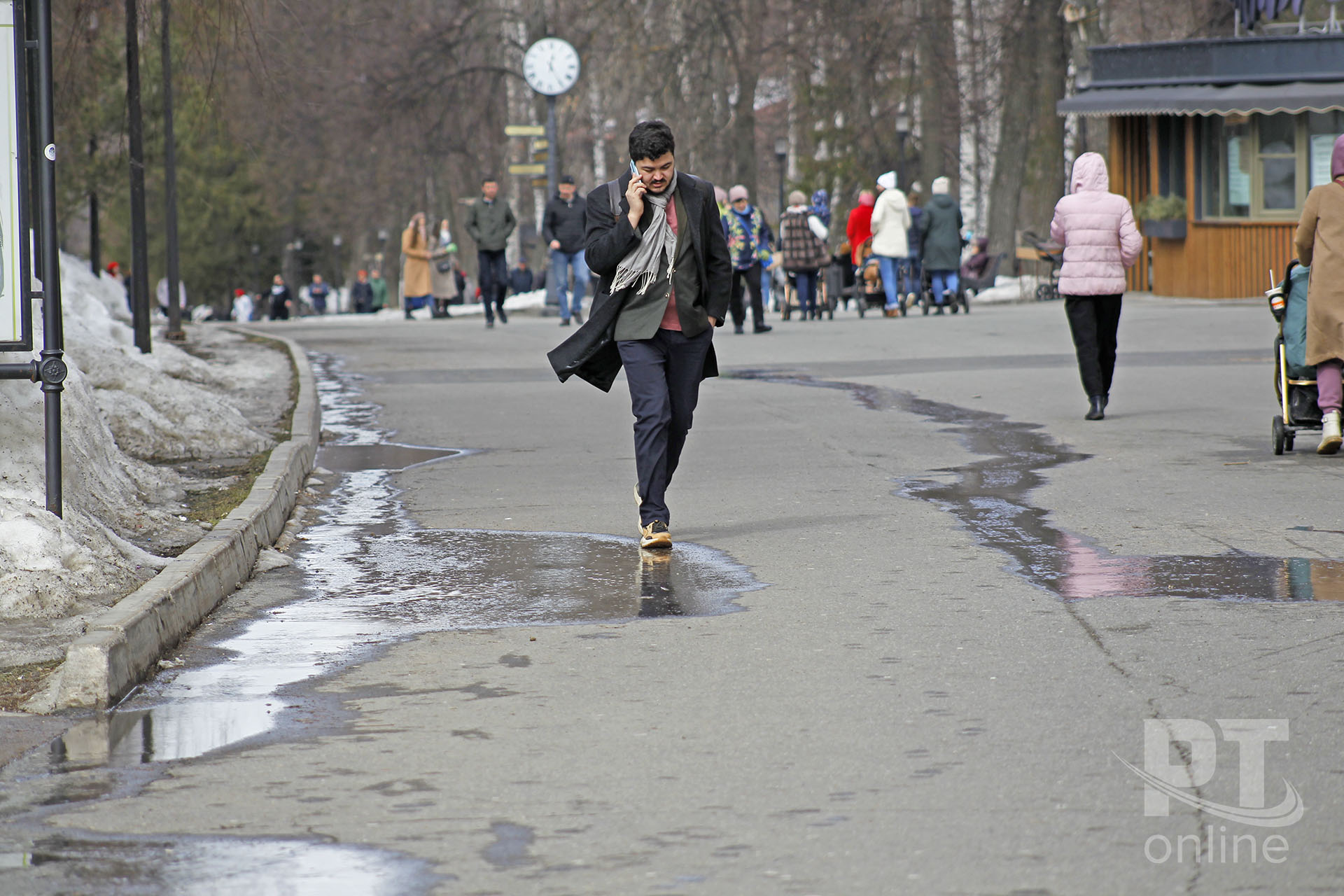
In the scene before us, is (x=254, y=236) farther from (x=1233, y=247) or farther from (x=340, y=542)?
(x=340, y=542)

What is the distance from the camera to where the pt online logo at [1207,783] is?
13.6ft

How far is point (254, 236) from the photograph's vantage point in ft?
218

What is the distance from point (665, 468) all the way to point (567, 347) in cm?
66

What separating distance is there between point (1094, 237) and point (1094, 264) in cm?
19

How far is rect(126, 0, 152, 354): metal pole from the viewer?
53.5 feet

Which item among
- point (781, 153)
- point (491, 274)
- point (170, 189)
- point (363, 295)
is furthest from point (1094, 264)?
point (363, 295)

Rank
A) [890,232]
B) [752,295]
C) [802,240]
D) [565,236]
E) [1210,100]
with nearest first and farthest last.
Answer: [752,295]
[565,236]
[802,240]
[890,232]
[1210,100]

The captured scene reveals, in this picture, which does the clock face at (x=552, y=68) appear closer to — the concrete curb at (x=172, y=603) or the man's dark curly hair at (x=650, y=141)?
the concrete curb at (x=172, y=603)

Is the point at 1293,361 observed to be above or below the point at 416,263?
below

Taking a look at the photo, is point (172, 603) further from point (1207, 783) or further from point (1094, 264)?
point (1094, 264)

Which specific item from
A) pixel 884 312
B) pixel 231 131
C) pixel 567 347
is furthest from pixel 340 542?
pixel 884 312

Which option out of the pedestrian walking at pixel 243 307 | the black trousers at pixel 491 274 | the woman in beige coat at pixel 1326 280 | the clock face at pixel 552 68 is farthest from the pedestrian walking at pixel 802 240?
the pedestrian walking at pixel 243 307

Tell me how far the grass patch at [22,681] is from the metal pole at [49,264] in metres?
1.26

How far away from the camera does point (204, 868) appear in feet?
13.5
